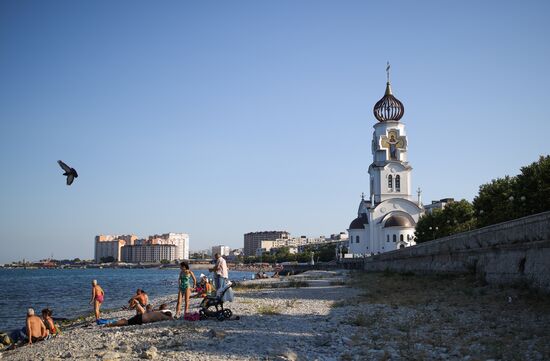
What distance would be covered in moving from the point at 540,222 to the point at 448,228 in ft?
158

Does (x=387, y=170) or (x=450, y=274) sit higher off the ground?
(x=387, y=170)

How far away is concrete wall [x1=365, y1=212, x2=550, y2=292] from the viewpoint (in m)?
18.5

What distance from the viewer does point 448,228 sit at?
65312 millimetres

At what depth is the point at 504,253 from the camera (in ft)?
73.3

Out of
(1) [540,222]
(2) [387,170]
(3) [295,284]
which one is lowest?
(3) [295,284]

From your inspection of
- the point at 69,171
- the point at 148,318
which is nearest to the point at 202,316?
the point at 148,318

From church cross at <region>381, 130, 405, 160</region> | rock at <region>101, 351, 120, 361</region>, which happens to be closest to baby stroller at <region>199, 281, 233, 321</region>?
rock at <region>101, 351, 120, 361</region>

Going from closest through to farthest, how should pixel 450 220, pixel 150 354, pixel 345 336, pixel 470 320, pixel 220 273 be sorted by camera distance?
pixel 150 354, pixel 345 336, pixel 470 320, pixel 220 273, pixel 450 220

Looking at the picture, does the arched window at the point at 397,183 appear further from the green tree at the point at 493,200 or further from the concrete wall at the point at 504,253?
the concrete wall at the point at 504,253

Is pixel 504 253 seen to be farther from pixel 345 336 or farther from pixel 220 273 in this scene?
pixel 220 273

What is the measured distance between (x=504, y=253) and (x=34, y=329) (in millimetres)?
18455

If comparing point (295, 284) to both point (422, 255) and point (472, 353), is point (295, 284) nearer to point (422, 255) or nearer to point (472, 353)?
point (422, 255)

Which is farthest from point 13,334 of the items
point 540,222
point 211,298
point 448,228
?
point 448,228

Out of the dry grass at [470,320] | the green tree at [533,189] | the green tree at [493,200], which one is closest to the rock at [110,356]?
the dry grass at [470,320]
